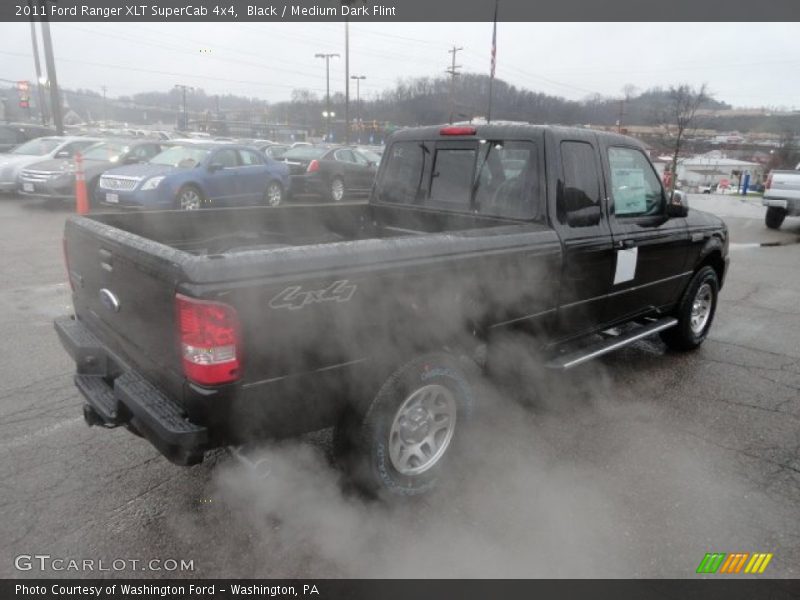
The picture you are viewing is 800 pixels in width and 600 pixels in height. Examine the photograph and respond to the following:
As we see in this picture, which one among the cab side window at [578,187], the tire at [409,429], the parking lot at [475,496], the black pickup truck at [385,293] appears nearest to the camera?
the black pickup truck at [385,293]

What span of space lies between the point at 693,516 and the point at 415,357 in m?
1.63

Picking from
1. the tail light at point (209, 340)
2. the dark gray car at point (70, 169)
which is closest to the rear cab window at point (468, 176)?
the tail light at point (209, 340)

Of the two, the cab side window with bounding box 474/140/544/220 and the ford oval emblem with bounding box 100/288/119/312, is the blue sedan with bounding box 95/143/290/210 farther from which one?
the ford oval emblem with bounding box 100/288/119/312

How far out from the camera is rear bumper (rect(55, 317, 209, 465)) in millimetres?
2119

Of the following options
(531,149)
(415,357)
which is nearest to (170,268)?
(415,357)

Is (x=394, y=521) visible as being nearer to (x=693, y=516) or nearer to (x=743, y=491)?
(x=693, y=516)

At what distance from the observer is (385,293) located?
2.42 metres

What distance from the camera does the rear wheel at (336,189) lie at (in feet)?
51.5

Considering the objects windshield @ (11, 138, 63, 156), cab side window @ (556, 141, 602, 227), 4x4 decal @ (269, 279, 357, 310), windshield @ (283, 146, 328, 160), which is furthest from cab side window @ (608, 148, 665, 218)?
windshield @ (11, 138, 63, 156)

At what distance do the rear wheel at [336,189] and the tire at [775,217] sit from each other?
11123 mm

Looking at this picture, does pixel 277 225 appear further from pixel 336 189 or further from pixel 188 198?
pixel 336 189

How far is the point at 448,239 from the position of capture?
2.68 metres

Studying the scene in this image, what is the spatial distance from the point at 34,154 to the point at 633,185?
14430 mm

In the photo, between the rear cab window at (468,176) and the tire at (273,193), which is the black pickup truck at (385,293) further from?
the tire at (273,193)
